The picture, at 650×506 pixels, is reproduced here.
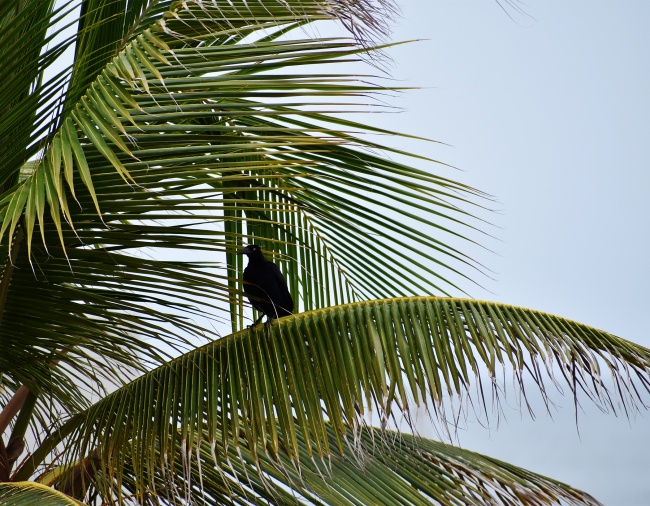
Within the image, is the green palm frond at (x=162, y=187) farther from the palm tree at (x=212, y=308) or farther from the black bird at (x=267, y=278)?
the black bird at (x=267, y=278)

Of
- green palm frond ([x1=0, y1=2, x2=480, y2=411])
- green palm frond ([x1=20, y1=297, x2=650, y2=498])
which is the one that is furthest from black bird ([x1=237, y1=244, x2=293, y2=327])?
green palm frond ([x1=20, y1=297, x2=650, y2=498])

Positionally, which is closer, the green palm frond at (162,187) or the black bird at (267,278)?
the green palm frond at (162,187)

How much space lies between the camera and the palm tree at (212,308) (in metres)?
1.86

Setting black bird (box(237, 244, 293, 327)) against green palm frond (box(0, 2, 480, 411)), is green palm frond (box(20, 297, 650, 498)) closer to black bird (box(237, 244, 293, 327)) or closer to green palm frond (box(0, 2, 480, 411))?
green palm frond (box(0, 2, 480, 411))

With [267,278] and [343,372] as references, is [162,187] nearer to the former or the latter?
[343,372]

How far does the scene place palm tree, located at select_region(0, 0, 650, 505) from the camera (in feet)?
6.09

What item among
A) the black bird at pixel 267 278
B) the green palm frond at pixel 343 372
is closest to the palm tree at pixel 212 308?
the green palm frond at pixel 343 372

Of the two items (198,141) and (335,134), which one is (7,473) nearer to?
(198,141)

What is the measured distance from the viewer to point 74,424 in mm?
2463

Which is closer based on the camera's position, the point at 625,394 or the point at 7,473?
the point at 625,394

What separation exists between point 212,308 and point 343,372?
405 millimetres

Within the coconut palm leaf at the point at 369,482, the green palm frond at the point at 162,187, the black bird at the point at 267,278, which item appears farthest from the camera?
the black bird at the point at 267,278

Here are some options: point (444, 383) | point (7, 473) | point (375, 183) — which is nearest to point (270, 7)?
point (375, 183)

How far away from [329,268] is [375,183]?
112 cm
